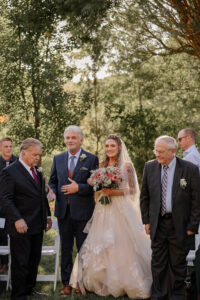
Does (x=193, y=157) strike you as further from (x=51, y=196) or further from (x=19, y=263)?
(x=19, y=263)

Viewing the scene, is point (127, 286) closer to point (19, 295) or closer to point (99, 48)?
point (19, 295)

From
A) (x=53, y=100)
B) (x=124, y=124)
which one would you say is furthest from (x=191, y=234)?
(x=124, y=124)

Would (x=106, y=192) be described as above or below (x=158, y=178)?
below

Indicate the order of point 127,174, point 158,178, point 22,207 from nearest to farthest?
1. point 158,178
2. point 22,207
3. point 127,174

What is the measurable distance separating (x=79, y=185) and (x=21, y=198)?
860 millimetres

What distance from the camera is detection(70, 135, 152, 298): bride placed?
554cm

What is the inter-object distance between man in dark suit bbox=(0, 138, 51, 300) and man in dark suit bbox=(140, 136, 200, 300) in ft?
4.64

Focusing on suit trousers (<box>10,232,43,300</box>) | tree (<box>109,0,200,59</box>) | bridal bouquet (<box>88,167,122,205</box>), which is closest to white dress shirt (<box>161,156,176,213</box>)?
bridal bouquet (<box>88,167,122,205</box>)

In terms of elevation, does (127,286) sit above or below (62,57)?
below

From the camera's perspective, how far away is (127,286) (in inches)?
216

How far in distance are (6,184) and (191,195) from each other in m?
2.32

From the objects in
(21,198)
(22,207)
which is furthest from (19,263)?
(21,198)

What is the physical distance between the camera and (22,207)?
5.29 metres

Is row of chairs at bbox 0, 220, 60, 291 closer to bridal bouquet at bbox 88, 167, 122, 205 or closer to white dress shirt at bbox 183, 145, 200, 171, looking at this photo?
bridal bouquet at bbox 88, 167, 122, 205
